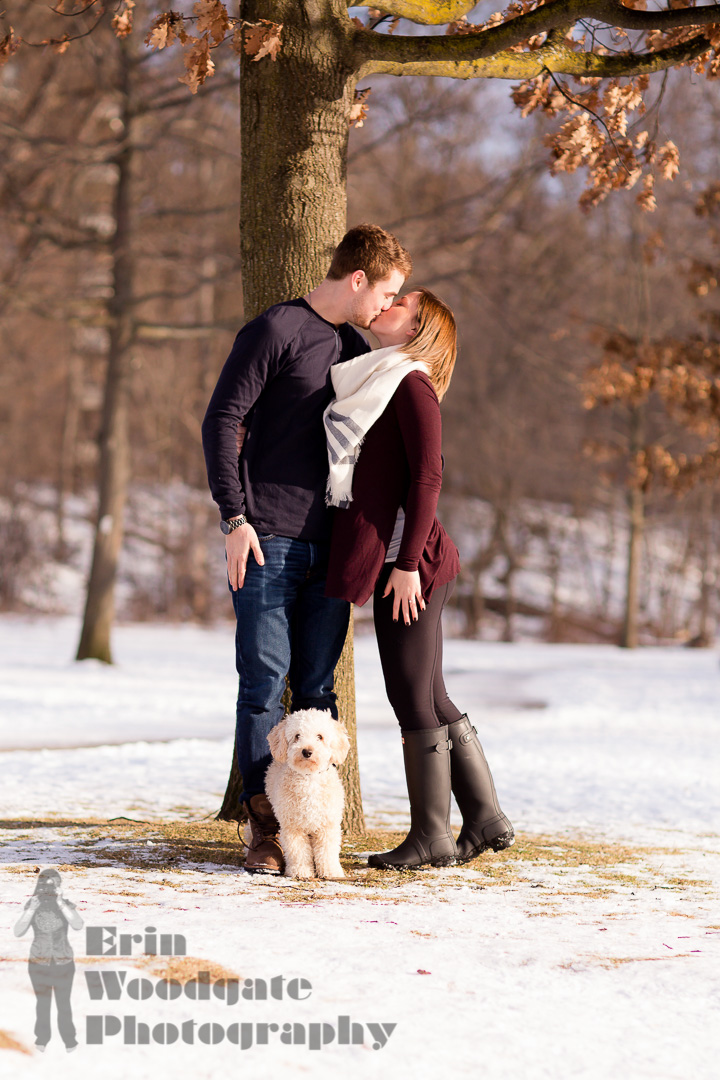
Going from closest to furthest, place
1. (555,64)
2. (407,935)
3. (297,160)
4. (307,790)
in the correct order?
(407,935) < (307,790) < (297,160) < (555,64)

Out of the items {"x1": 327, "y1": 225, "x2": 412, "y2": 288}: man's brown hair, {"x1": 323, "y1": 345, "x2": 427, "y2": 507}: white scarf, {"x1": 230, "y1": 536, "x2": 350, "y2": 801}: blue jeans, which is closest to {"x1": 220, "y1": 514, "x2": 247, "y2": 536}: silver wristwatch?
{"x1": 230, "y1": 536, "x2": 350, "y2": 801}: blue jeans

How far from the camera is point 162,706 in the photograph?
11859 millimetres

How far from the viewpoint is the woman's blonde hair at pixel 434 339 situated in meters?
4.18

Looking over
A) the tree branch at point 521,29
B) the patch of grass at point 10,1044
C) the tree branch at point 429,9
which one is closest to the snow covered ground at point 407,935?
the patch of grass at point 10,1044

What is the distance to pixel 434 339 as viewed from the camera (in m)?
4.19

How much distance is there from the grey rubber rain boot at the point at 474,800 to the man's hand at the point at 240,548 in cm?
109

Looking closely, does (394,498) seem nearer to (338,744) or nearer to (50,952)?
(338,744)

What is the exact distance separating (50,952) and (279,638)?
151 centimetres

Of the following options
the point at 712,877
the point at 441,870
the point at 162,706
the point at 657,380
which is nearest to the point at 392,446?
the point at 441,870

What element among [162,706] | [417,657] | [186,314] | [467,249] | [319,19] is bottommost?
[162,706]

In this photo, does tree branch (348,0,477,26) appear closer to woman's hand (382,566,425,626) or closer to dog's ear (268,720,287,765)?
woman's hand (382,566,425,626)

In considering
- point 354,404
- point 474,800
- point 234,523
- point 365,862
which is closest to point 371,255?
point 354,404

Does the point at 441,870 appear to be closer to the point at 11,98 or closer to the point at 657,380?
the point at 657,380

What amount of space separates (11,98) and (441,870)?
19.0m
